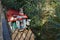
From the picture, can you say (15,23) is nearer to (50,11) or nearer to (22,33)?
(22,33)

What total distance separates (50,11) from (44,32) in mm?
1157

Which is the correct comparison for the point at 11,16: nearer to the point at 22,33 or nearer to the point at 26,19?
the point at 26,19

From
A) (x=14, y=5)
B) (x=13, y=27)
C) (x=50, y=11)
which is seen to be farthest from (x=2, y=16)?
(x=50, y=11)

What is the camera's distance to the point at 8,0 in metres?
5.88

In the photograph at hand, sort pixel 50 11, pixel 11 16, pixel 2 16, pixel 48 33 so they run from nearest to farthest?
pixel 48 33 → pixel 50 11 → pixel 2 16 → pixel 11 16

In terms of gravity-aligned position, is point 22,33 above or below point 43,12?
below

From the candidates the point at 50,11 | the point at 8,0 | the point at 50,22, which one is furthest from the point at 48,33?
the point at 8,0

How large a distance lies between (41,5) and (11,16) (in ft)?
2.61

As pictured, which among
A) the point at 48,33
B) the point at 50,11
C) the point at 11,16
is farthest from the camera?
the point at 11,16

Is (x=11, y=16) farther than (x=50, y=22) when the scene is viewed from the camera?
Yes

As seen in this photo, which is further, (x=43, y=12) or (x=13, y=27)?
(x=13, y=27)

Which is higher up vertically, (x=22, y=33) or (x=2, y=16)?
(x=2, y=16)

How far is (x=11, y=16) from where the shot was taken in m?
5.59

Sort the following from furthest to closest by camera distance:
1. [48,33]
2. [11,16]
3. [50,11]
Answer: [11,16] < [50,11] < [48,33]
